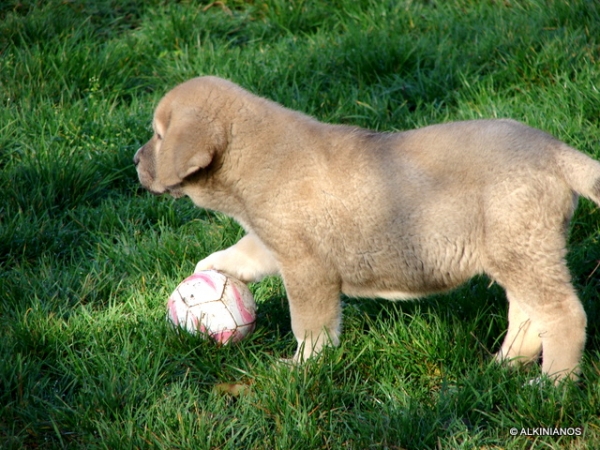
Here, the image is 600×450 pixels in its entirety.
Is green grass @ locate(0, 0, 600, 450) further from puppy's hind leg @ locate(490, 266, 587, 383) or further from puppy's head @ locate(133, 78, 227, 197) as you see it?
puppy's head @ locate(133, 78, 227, 197)

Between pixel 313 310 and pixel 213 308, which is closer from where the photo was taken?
pixel 313 310

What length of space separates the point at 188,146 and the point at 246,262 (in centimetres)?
74

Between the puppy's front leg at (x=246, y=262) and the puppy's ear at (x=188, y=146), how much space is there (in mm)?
509

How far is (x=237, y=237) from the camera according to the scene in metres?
5.23

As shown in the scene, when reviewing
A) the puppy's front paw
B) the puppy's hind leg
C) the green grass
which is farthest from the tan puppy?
the green grass

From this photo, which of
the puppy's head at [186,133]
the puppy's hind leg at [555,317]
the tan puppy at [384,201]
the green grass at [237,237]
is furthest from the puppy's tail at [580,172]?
the puppy's head at [186,133]

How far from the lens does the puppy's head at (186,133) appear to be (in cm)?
418

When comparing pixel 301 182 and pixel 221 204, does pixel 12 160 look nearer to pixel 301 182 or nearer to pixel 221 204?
pixel 221 204

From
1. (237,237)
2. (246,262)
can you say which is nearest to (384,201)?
(246,262)

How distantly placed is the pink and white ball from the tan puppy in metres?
0.26

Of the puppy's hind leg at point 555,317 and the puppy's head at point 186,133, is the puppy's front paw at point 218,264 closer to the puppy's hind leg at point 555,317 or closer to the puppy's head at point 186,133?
the puppy's head at point 186,133

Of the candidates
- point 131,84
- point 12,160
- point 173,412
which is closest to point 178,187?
point 173,412

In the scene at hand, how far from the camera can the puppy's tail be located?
149 inches

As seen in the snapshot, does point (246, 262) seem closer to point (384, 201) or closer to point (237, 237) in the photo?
point (237, 237)
